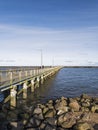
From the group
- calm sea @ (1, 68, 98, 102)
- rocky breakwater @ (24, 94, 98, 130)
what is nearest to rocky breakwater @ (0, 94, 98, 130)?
rocky breakwater @ (24, 94, 98, 130)

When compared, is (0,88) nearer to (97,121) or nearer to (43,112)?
(43,112)

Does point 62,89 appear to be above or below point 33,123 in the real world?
below

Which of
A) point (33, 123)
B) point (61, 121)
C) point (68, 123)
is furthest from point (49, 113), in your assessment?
point (33, 123)

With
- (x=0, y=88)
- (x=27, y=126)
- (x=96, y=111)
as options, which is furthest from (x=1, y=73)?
(x=96, y=111)

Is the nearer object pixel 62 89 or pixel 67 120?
pixel 67 120

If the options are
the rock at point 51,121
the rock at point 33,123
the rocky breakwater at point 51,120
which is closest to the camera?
the rocky breakwater at point 51,120

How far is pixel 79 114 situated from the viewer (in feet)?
50.9

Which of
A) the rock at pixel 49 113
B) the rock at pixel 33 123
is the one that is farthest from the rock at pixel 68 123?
the rock at pixel 49 113

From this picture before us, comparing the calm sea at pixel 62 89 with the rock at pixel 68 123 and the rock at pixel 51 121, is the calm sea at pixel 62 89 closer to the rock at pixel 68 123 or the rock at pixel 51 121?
the rock at pixel 51 121

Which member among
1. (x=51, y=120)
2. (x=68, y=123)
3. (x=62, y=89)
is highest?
(x=51, y=120)

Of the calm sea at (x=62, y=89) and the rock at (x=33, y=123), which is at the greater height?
the rock at (x=33, y=123)

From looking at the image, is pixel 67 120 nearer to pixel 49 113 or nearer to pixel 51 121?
pixel 51 121

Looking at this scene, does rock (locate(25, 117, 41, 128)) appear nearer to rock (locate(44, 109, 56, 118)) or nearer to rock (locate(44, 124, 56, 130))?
rock (locate(44, 124, 56, 130))

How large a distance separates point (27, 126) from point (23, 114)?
8.12 feet
